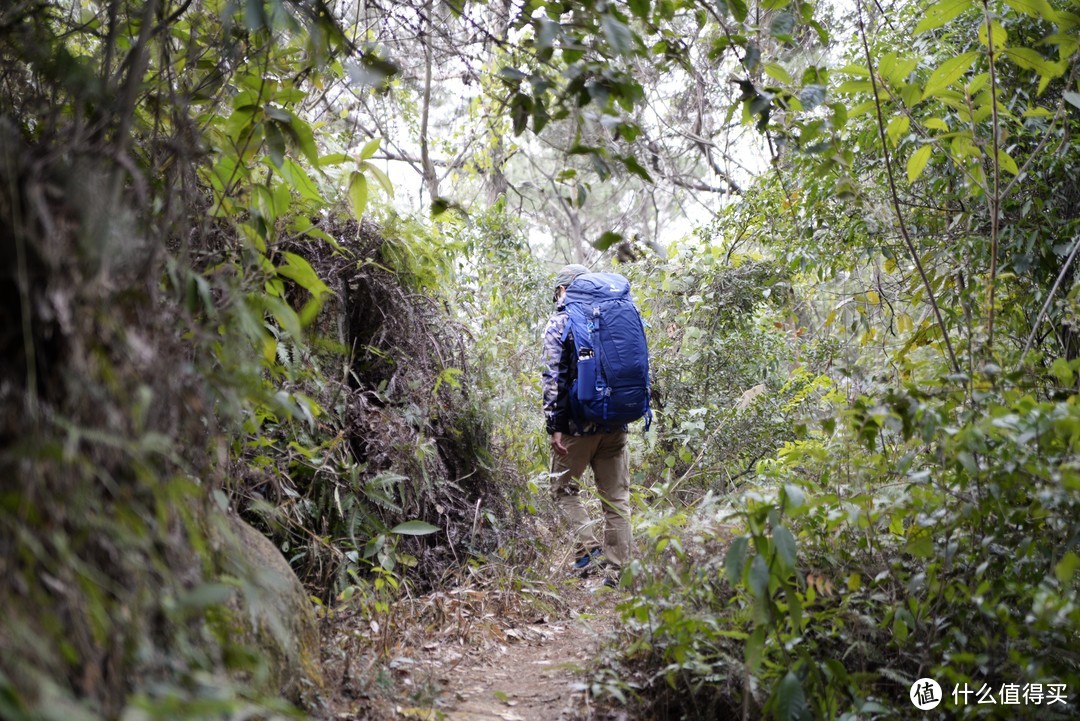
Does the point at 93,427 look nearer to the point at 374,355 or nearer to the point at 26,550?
the point at 26,550

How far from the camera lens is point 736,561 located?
274cm

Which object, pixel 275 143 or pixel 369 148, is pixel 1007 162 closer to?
pixel 369 148

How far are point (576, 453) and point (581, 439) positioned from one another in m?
0.15

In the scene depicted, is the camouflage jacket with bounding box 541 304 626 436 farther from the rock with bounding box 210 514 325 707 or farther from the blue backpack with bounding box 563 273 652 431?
the rock with bounding box 210 514 325 707

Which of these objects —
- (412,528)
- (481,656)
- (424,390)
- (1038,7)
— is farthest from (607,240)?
(424,390)

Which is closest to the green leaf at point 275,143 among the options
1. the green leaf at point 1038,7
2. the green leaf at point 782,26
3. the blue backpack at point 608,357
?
the green leaf at point 782,26

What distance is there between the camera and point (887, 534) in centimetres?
366

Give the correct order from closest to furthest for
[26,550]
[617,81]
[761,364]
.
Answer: [26,550]
[617,81]
[761,364]

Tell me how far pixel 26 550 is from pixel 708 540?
297 centimetres

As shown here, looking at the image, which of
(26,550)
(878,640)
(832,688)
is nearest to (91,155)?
(26,550)

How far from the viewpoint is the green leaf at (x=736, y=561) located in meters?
2.72

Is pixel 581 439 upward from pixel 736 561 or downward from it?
upward

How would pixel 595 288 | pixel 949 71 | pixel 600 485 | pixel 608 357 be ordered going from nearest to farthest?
pixel 949 71, pixel 608 357, pixel 595 288, pixel 600 485

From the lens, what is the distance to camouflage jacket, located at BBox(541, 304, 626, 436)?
5930 millimetres
